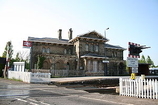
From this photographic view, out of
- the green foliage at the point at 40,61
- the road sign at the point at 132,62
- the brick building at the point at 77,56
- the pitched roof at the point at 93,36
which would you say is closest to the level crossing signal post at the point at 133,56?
the road sign at the point at 132,62

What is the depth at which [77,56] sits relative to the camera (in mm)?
32906

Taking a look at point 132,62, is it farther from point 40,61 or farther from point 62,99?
point 40,61

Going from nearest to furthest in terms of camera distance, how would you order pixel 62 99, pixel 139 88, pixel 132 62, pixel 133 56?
1. pixel 62 99
2. pixel 139 88
3. pixel 132 62
4. pixel 133 56

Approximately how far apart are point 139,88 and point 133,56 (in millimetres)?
2169

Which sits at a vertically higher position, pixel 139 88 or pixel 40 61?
pixel 40 61

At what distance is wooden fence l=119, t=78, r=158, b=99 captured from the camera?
8797 mm

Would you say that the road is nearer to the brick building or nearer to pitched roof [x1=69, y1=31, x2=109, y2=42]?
the brick building

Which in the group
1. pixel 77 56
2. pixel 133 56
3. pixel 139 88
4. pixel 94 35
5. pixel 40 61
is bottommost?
pixel 139 88

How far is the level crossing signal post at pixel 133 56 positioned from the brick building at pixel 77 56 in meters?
18.4

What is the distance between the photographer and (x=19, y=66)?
23328 mm

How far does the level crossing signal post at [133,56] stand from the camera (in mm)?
9977

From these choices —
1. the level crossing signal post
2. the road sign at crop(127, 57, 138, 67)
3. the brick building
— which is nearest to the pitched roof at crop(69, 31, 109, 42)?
the brick building

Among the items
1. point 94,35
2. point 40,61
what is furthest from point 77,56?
Result: point 40,61

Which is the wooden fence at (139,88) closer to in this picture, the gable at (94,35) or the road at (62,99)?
the road at (62,99)
